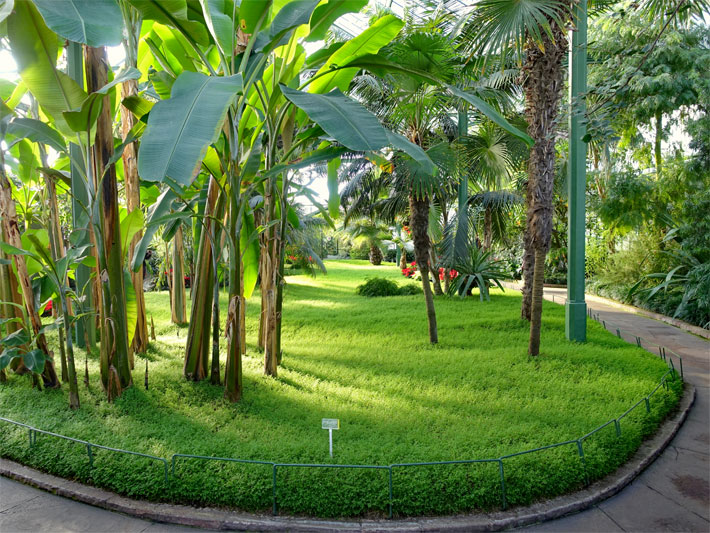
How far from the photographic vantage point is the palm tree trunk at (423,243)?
7.39 m

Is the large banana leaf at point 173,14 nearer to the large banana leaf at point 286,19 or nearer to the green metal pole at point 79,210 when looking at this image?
the large banana leaf at point 286,19

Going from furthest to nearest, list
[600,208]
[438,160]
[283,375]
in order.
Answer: [600,208]
[438,160]
[283,375]

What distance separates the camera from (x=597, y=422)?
4.34 meters

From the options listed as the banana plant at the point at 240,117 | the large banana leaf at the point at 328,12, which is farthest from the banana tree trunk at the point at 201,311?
the large banana leaf at the point at 328,12

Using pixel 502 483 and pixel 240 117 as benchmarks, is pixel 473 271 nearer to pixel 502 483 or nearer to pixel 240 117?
pixel 240 117

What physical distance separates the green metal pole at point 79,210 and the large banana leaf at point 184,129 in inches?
89.4

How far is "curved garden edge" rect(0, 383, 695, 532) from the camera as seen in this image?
3045 mm

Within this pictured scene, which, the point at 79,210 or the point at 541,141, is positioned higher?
the point at 541,141

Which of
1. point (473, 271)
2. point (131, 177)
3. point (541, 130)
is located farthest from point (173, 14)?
point (473, 271)

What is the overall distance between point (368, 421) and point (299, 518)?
1345 mm

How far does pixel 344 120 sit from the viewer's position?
3225 millimetres

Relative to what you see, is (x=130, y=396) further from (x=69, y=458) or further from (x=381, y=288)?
(x=381, y=288)

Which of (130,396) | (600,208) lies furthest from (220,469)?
(600,208)

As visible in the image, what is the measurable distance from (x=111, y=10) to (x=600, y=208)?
12.7m
